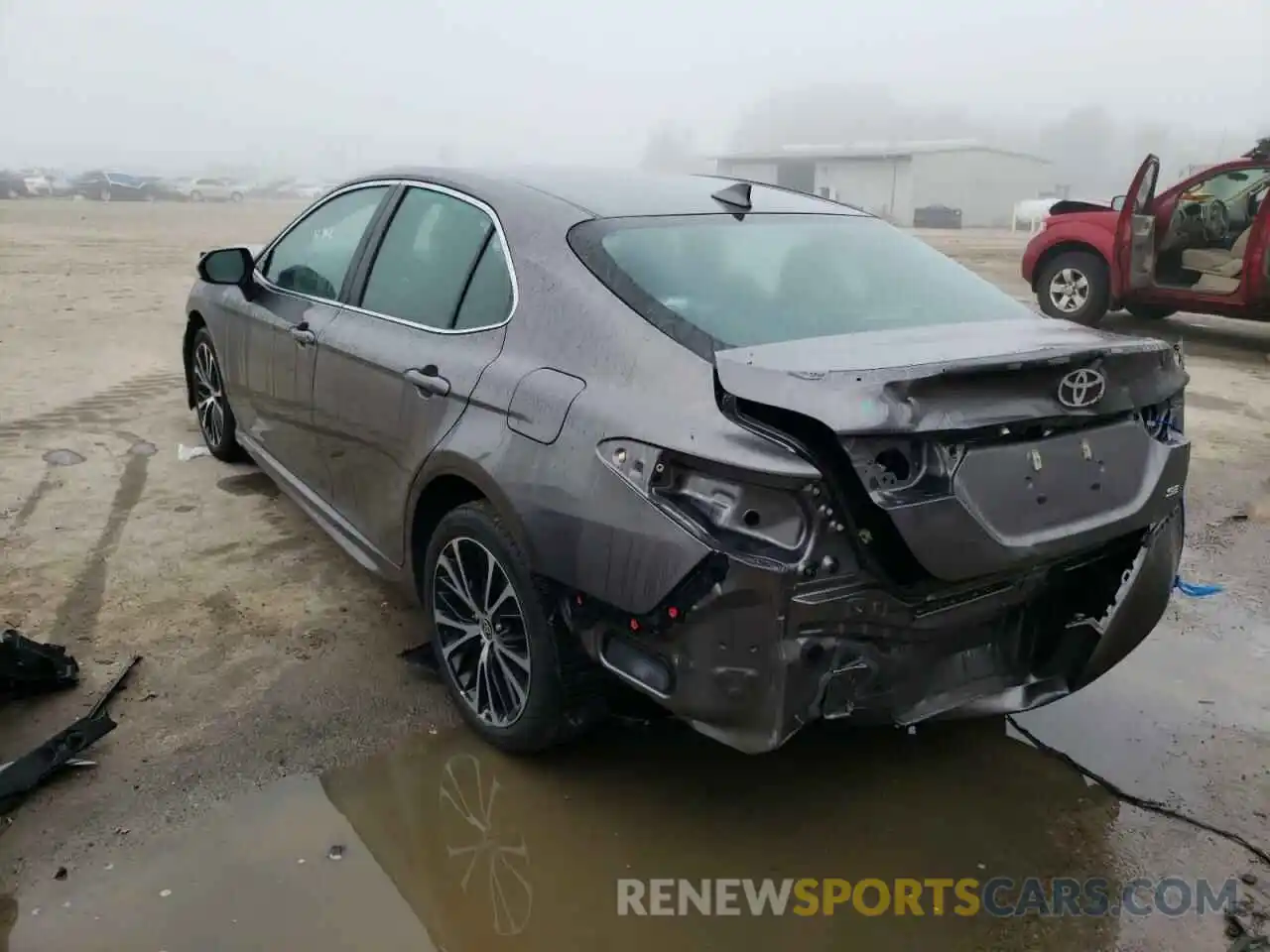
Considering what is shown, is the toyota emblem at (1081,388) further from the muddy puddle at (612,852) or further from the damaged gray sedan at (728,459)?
the muddy puddle at (612,852)

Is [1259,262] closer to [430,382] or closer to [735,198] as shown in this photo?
[735,198]

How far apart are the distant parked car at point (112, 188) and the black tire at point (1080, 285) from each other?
42.2 meters

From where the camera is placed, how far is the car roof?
9.93ft

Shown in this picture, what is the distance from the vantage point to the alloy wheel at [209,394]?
509 cm

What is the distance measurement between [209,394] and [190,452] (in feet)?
1.60

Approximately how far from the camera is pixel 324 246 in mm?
3986

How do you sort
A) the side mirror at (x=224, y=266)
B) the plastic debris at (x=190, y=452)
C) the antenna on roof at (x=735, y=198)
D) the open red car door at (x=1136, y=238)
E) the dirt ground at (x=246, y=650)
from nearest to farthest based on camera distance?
the dirt ground at (x=246, y=650) < the antenna on roof at (x=735, y=198) < the side mirror at (x=224, y=266) < the plastic debris at (x=190, y=452) < the open red car door at (x=1136, y=238)

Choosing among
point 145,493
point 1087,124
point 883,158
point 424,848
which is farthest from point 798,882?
point 1087,124

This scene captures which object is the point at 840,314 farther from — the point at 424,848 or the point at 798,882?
the point at 424,848

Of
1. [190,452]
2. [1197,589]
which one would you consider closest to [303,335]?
[190,452]

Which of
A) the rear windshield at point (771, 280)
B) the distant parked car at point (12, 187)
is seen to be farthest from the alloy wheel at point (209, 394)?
the distant parked car at point (12, 187)

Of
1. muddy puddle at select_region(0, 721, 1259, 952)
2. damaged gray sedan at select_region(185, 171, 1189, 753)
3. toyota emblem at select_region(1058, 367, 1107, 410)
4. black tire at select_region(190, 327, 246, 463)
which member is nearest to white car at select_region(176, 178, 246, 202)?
black tire at select_region(190, 327, 246, 463)

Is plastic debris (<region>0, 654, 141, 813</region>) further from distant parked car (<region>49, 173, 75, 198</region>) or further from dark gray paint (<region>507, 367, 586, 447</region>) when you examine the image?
distant parked car (<region>49, 173, 75, 198</region>)

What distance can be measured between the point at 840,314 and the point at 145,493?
378 cm
